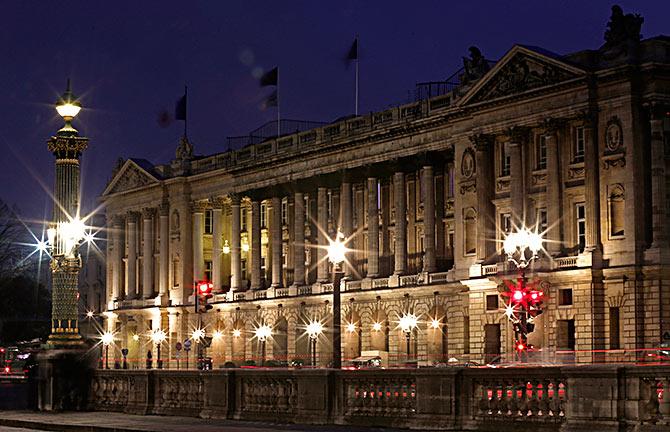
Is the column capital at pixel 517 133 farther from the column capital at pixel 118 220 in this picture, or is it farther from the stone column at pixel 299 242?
the column capital at pixel 118 220

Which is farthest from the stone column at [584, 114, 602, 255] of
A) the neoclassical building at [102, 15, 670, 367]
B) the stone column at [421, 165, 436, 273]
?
the stone column at [421, 165, 436, 273]

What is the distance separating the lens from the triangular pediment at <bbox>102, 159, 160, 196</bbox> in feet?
444

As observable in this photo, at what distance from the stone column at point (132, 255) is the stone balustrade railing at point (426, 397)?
333 ft

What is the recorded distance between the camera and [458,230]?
303ft

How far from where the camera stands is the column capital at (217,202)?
125938 mm

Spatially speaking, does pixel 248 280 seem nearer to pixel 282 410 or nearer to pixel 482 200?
pixel 482 200

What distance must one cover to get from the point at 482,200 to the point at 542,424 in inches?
2579

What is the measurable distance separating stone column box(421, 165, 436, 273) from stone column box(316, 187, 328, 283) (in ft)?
48.6

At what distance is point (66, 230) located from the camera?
38281mm

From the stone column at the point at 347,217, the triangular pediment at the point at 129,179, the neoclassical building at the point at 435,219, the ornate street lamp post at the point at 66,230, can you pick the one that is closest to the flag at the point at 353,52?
the neoclassical building at the point at 435,219

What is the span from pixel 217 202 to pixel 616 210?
176ft

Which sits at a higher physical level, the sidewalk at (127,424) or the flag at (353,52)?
the flag at (353,52)

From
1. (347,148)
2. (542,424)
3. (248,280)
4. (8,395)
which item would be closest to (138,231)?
(248,280)

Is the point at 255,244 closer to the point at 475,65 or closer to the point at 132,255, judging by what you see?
the point at 132,255
